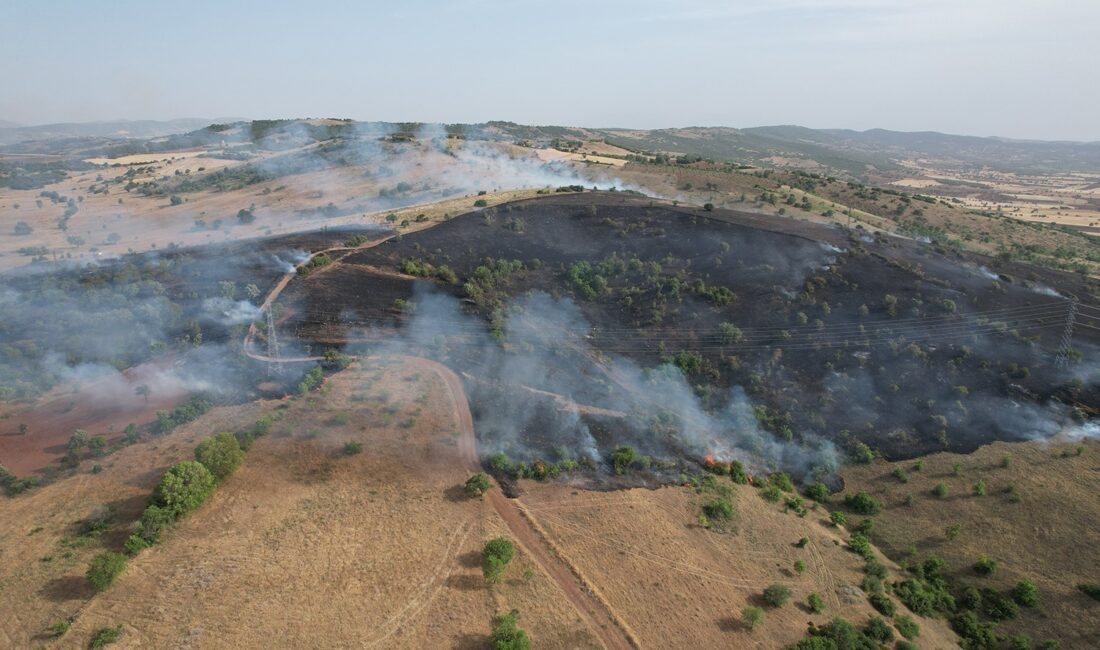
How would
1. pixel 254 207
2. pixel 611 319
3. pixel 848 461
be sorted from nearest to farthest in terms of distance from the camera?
1. pixel 848 461
2. pixel 611 319
3. pixel 254 207

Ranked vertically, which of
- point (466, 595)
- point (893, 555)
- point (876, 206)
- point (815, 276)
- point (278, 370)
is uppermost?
point (876, 206)

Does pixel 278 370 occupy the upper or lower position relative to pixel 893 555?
upper

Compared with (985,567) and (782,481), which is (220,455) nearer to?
(782,481)

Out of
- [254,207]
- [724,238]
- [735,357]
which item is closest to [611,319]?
[735,357]

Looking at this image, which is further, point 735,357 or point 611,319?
point 611,319

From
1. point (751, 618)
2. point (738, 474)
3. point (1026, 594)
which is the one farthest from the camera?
point (738, 474)

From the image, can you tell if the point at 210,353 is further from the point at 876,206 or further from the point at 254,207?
the point at 876,206

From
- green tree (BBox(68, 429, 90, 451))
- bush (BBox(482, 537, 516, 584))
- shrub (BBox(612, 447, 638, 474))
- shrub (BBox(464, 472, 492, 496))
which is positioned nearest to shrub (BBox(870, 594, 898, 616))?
shrub (BBox(612, 447, 638, 474))

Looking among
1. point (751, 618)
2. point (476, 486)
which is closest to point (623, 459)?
point (476, 486)
